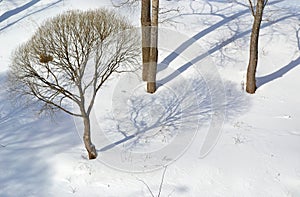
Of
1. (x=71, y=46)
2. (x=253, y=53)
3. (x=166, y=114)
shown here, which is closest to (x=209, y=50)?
(x=253, y=53)

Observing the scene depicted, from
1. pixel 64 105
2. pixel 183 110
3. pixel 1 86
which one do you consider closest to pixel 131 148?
pixel 183 110

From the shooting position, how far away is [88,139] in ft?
23.0

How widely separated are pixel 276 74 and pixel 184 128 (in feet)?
14.6

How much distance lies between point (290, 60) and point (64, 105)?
8131 mm

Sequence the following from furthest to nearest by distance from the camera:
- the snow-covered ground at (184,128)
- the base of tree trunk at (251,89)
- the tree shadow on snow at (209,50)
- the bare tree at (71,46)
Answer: the tree shadow on snow at (209,50) < the base of tree trunk at (251,89) < the snow-covered ground at (184,128) < the bare tree at (71,46)

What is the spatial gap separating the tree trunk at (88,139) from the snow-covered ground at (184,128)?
0.23 metres

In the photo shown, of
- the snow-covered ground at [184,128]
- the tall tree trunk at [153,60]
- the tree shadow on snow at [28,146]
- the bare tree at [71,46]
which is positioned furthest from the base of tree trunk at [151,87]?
the bare tree at [71,46]

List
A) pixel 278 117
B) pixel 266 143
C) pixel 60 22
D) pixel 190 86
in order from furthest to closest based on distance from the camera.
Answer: pixel 190 86
pixel 278 117
pixel 266 143
pixel 60 22

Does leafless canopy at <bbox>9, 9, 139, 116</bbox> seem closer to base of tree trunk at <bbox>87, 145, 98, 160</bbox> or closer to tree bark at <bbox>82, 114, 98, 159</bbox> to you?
tree bark at <bbox>82, 114, 98, 159</bbox>

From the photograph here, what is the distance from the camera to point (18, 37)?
12.7 metres

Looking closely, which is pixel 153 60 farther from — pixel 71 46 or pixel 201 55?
pixel 71 46

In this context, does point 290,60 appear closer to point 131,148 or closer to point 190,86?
point 190,86

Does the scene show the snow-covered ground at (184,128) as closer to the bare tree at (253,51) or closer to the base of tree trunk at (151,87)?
the base of tree trunk at (151,87)

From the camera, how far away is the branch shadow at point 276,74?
1033cm
